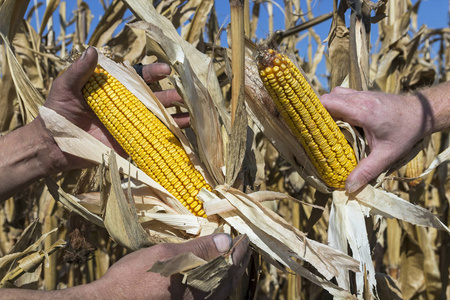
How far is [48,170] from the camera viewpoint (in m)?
2.28

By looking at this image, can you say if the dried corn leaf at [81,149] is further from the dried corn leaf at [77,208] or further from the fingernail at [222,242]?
the fingernail at [222,242]

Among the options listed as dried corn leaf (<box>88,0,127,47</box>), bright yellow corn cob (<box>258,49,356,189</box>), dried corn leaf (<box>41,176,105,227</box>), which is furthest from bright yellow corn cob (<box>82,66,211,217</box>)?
dried corn leaf (<box>88,0,127,47</box>)

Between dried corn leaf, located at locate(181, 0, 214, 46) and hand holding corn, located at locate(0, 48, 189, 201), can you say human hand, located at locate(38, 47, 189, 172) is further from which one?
dried corn leaf, located at locate(181, 0, 214, 46)

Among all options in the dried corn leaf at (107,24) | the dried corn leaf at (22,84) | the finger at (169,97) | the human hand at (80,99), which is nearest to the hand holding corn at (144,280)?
the human hand at (80,99)

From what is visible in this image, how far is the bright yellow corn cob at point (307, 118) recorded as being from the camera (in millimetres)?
1657

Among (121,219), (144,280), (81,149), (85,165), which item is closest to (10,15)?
(85,165)

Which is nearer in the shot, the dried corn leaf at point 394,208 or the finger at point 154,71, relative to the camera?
the dried corn leaf at point 394,208

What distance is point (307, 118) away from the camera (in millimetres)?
1786

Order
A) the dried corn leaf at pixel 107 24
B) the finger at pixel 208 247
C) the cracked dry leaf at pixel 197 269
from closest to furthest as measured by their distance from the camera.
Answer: the cracked dry leaf at pixel 197 269 → the finger at pixel 208 247 → the dried corn leaf at pixel 107 24

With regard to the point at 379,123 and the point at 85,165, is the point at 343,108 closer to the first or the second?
the point at 379,123

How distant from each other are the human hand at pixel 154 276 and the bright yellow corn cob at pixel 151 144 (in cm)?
30

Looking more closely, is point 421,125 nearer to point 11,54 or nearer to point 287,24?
point 11,54

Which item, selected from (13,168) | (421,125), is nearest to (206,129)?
(421,125)

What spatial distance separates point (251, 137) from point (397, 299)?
1351 millimetres
